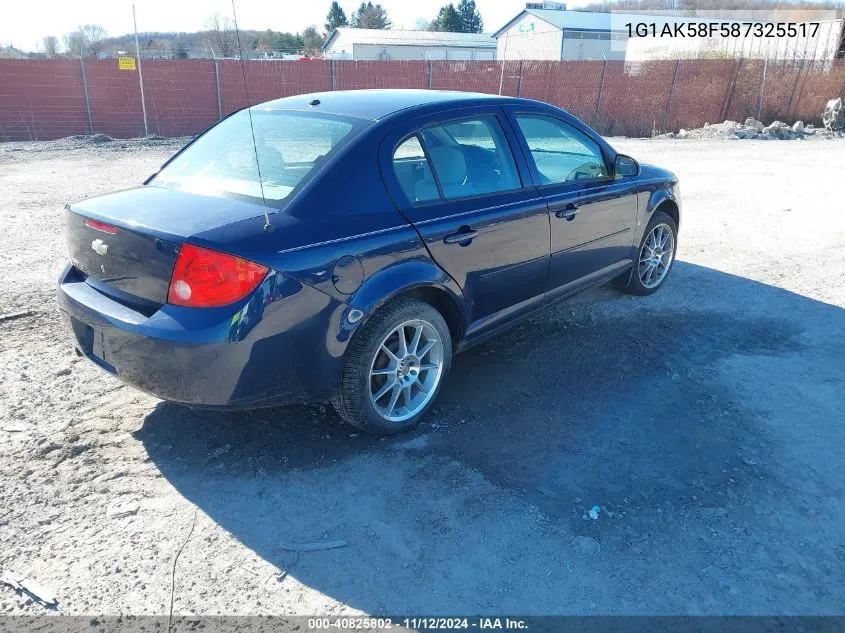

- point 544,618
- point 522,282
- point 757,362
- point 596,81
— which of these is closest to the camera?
point 544,618

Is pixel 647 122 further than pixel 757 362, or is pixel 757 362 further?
pixel 647 122

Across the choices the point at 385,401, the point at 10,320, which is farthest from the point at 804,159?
the point at 10,320

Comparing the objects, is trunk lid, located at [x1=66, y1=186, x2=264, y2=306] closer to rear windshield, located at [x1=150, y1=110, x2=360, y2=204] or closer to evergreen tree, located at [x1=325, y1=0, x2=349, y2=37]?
rear windshield, located at [x1=150, y1=110, x2=360, y2=204]

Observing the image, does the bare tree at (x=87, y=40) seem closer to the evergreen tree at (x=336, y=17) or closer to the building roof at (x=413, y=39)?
the building roof at (x=413, y=39)

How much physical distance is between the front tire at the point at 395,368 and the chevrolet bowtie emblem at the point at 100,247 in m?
1.24

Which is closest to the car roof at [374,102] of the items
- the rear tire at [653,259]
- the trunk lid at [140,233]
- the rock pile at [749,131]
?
the trunk lid at [140,233]

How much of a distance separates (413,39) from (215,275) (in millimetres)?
59665

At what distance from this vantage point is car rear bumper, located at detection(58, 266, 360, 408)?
2.79 m

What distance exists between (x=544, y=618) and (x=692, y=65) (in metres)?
23.5

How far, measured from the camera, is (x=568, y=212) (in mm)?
4281

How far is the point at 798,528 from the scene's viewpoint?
112 inches

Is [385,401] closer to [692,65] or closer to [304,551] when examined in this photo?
[304,551]

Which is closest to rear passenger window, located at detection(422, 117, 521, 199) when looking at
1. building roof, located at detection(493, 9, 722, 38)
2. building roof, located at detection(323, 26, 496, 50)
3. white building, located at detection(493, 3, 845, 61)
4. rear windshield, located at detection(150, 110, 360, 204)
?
rear windshield, located at detection(150, 110, 360, 204)

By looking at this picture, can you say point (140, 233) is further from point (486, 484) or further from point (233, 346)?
point (486, 484)
